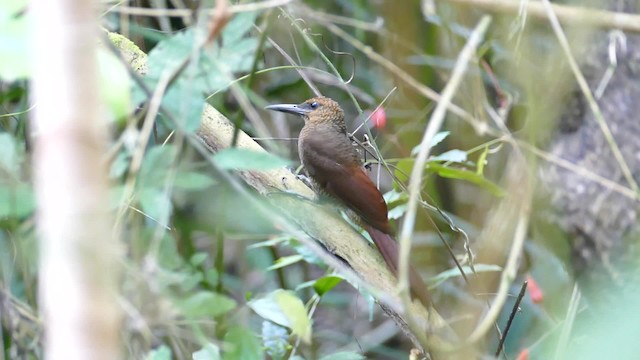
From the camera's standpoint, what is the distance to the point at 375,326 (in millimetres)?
3271

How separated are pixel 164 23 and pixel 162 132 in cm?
42

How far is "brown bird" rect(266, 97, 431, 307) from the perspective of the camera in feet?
4.81

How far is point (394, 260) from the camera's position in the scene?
1.39 m

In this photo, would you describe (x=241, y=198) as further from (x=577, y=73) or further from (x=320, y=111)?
(x=320, y=111)

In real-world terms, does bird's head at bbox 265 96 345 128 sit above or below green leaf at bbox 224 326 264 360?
below

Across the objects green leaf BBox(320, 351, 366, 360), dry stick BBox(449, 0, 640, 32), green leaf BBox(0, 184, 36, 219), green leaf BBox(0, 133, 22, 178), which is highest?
dry stick BBox(449, 0, 640, 32)

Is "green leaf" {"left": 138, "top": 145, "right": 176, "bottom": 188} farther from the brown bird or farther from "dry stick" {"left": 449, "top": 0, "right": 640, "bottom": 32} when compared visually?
the brown bird

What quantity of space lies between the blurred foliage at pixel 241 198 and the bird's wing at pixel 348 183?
3 centimetres

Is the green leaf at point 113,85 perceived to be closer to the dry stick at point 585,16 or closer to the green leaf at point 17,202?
the green leaf at point 17,202

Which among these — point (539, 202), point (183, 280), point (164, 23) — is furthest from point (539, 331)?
point (183, 280)

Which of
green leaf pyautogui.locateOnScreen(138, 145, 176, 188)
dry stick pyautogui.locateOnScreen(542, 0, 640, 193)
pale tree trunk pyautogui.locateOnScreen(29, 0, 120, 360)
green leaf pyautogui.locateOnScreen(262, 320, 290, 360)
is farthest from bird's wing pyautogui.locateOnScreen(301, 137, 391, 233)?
pale tree trunk pyautogui.locateOnScreen(29, 0, 120, 360)

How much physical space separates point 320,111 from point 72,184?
1.69 m

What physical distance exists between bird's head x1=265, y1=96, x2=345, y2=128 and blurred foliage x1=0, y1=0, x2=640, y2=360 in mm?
272

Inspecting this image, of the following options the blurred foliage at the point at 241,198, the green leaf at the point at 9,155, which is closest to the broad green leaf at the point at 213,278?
the blurred foliage at the point at 241,198
